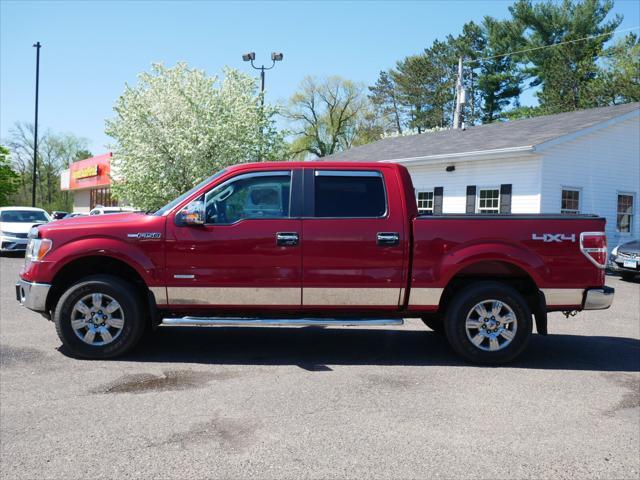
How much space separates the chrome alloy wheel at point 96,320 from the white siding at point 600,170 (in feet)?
47.1

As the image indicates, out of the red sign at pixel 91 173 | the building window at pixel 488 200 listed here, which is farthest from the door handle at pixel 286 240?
the red sign at pixel 91 173

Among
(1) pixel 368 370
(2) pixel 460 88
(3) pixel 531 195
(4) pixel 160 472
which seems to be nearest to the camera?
(4) pixel 160 472

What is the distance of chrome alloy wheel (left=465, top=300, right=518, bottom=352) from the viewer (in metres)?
6.20

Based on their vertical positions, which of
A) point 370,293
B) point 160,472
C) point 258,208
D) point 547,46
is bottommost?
point 160,472

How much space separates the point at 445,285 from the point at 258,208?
6.77ft

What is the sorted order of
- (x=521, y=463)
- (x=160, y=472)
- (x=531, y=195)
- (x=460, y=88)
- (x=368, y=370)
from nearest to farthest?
(x=160, y=472)
(x=521, y=463)
(x=368, y=370)
(x=531, y=195)
(x=460, y=88)

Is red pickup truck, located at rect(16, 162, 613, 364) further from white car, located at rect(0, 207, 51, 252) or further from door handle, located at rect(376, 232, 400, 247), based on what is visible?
white car, located at rect(0, 207, 51, 252)

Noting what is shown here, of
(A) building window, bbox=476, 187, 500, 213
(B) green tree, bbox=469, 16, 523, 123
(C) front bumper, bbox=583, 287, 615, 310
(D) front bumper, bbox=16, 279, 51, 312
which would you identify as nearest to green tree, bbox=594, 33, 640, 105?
(B) green tree, bbox=469, 16, 523, 123

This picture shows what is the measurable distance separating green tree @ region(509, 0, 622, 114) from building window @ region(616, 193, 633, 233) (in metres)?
21.6

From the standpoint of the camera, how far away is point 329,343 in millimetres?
7176

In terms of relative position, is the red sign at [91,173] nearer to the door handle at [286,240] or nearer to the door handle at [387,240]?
the door handle at [286,240]

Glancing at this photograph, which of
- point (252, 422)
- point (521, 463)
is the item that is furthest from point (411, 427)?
point (252, 422)

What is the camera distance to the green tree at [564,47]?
135 feet

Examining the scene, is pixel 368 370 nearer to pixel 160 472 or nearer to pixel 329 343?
pixel 329 343
